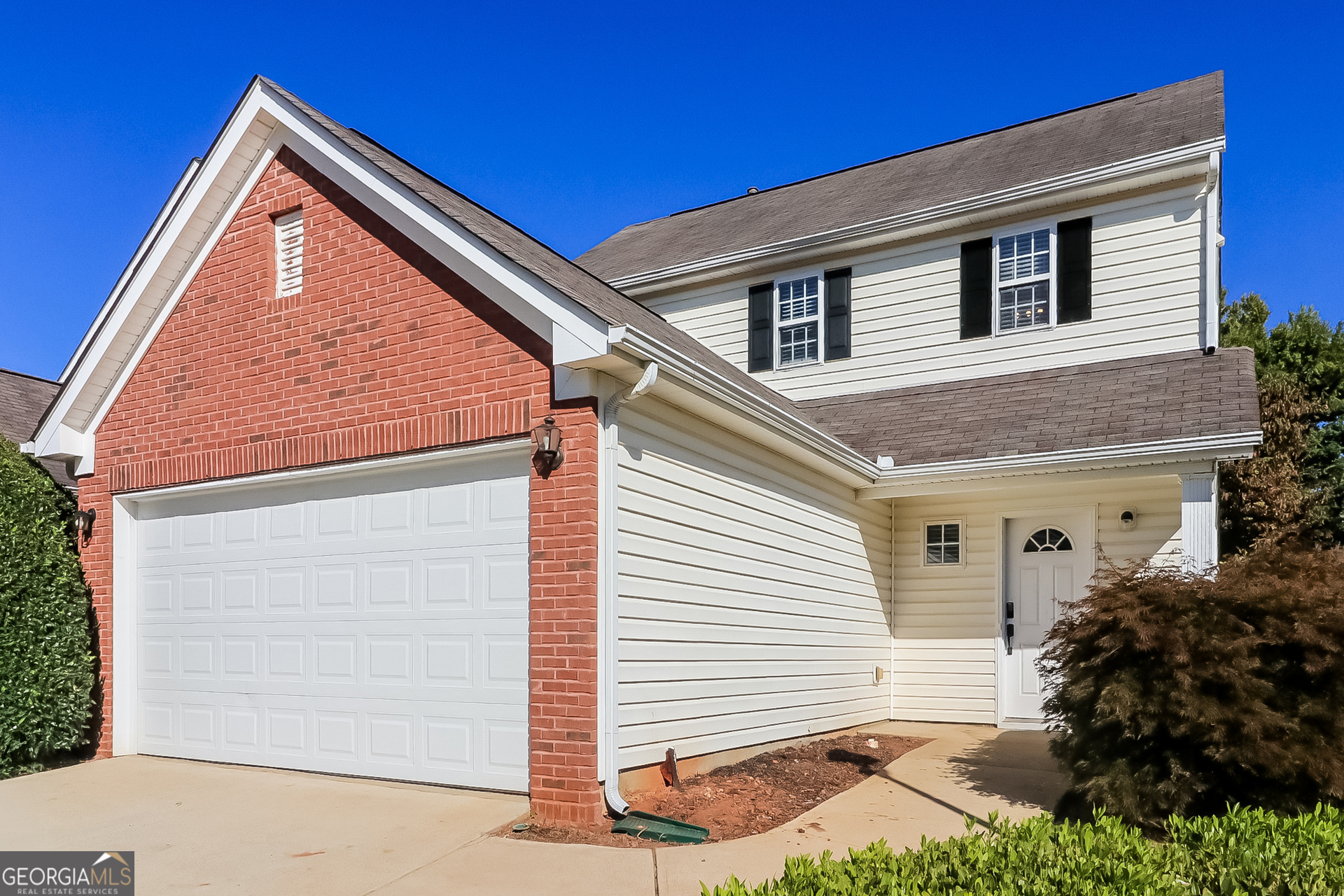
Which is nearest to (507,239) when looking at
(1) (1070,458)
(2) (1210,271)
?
(1) (1070,458)

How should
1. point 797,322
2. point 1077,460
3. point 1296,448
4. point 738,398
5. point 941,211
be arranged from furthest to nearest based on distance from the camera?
1. point 1296,448
2. point 797,322
3. point 941,211
4. point 1077,460
5. point 738,398

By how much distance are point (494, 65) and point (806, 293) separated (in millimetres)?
5741

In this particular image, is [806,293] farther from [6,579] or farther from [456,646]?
[6,579]

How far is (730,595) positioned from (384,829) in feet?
10.5

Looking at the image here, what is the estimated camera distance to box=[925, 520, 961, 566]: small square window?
11.1 m

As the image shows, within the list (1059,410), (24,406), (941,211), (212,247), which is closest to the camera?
(212,247)

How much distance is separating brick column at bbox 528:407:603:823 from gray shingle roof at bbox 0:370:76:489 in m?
6.13

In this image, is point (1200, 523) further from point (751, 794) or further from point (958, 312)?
point (751, 794)

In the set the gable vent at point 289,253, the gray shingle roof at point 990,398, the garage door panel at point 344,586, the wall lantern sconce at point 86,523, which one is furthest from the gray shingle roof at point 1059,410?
the wall lantern sconce at point 86,523

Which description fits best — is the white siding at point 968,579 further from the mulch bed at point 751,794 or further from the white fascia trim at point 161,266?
the white fascia trim at point 161,266

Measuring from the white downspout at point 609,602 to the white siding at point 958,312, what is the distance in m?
6.89

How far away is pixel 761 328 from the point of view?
13477mm

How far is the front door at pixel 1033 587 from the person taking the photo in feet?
34.5

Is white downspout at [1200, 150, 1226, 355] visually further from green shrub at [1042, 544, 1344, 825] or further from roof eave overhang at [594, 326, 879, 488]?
green shrub at [1042, 544, 1344, 825]
